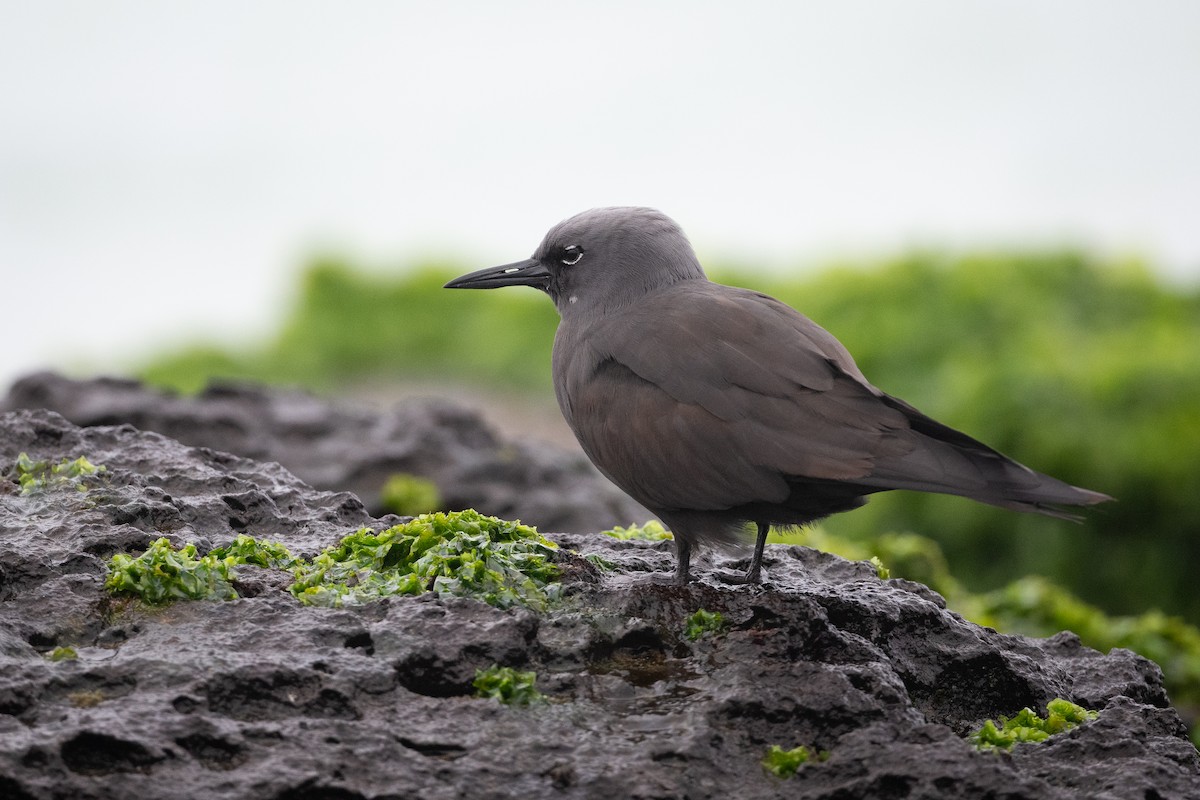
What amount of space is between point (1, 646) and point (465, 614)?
1.28m

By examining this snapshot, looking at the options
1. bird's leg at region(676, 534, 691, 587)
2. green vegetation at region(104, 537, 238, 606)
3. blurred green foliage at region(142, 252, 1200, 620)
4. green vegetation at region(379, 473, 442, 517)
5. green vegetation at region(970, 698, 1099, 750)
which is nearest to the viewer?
green vegetation at region(970, 698, 1099, 750)

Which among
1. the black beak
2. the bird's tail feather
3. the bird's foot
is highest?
the black beak

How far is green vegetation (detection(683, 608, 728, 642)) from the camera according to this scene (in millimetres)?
4117

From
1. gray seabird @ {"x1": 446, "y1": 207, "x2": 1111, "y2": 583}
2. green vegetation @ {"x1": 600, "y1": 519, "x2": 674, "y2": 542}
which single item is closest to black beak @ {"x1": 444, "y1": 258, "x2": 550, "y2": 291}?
gray seabird @ {"x1": 446, "y1": 207, "x2": 1111, "y2": 583}

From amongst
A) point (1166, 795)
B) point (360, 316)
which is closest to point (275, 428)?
point (1166, 795)

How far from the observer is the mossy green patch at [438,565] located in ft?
13.5

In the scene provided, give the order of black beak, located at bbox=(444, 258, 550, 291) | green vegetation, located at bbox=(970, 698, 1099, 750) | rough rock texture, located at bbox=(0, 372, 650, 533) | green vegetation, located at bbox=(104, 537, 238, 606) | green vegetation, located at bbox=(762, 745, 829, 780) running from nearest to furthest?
green vegetation, located at bbox=(762, 745, 829, 780) < green vegetation, located at bbox=(970, 698, 1099, 750) < green vegetation, located at bbox=(104, 537, 238, 606) < black beak, located at bbox=(444, 258, 550, 291) < rough rock texture, located at bbox=(0, 372, 650, 533)

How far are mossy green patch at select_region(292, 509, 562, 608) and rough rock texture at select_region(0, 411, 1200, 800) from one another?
0.31 ft

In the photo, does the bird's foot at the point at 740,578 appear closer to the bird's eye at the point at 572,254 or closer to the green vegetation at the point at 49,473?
the bird's eye at the point at 572,254

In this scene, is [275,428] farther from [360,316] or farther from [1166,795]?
[360,316]

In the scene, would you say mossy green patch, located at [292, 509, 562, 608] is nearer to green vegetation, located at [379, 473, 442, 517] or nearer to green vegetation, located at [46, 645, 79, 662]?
green vegetation, located at [46, 645, 79, 662]

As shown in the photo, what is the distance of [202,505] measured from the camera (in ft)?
15.4

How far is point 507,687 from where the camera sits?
3.73m

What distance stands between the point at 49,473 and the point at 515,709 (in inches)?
88.9
